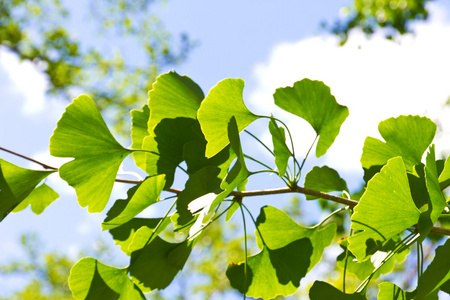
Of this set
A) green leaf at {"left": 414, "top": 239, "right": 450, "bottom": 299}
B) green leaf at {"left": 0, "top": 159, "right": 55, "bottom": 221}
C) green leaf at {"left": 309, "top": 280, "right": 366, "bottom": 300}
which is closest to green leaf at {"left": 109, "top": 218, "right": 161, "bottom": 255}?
green leaf at {"left": 0, "top": 159, "right": 55, "bottom": 221}

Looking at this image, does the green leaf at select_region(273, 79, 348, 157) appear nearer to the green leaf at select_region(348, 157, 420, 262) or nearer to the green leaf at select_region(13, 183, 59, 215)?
the green leaf at select_region(348, 157, 420, 262)

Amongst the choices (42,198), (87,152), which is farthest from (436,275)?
(42,198)

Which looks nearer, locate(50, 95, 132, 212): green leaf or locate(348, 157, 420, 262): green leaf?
locate(348, 157, 420, 262): green leaf

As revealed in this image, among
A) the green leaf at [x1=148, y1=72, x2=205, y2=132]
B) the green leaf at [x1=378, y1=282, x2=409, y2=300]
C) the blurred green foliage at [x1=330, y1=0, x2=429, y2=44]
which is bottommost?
the green leaf at [x1=378, y1=282, x2=409, y2=300]

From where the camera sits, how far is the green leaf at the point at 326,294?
0.50 meters

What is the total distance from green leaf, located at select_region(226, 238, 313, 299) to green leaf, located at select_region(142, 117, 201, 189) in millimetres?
161

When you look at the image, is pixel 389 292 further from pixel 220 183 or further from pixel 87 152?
pixel 87 152

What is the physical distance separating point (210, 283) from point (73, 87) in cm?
344

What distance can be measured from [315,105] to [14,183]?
373 mm

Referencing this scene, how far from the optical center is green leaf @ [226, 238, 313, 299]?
1.93 ft

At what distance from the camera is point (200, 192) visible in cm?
49

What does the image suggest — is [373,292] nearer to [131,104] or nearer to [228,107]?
[131,104]

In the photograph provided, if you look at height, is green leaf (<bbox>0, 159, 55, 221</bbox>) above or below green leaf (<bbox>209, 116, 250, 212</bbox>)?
above

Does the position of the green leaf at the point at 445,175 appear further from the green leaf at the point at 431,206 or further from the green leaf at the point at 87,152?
the green leaf at the point at 87,152
